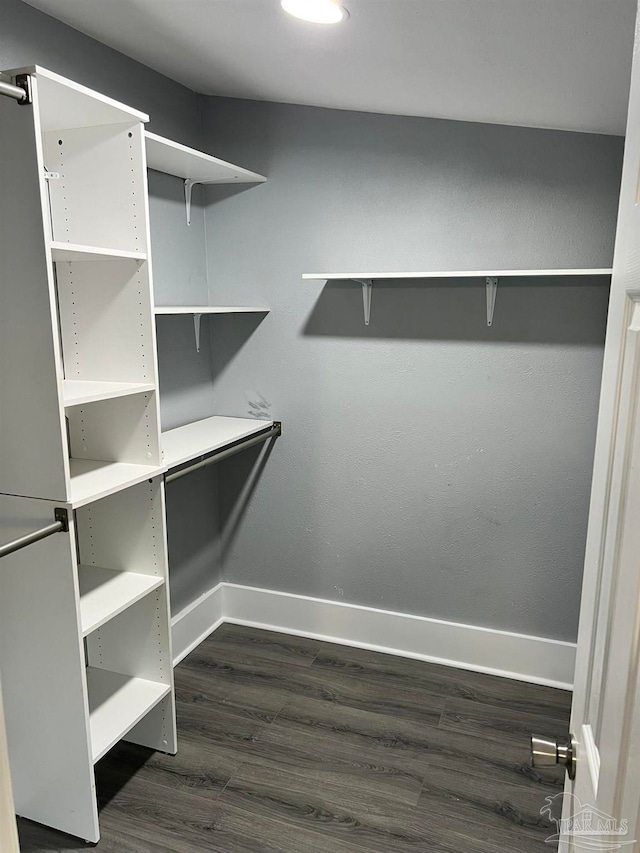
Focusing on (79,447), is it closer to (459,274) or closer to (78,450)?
(78,450)

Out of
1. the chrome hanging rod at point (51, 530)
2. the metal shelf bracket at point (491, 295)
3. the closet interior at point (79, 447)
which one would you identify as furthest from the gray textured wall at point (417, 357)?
the chrome hanging rod at point (51, 530)

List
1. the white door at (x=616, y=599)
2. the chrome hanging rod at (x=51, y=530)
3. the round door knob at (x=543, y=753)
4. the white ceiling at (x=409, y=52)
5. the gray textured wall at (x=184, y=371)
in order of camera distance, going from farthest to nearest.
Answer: the gray textured wall at (x=184, y=371), the chrome hanging rod at (x=51, y=530), the white ceiling at (x=409, y=52), the round door knob at (x=543, y=753), the white door at (x=616, y=599)

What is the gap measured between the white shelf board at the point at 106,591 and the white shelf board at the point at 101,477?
33cm

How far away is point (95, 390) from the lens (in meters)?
1.77

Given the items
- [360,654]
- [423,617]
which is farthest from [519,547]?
[360,654]

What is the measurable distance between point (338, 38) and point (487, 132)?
872mm

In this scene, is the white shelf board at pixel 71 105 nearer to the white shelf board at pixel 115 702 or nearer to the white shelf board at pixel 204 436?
the white shelf board at pixel 204 436

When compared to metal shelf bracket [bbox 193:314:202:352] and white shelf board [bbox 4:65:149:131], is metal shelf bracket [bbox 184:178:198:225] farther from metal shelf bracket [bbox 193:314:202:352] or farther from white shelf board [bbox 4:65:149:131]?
white shelf board [bbox 4:65:149:131]

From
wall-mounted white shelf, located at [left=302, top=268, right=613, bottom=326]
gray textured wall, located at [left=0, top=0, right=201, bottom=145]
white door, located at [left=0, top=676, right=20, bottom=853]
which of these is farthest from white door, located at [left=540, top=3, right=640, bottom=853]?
gray textured wall, located at [left=0, top=0, right=201, bottom=145]

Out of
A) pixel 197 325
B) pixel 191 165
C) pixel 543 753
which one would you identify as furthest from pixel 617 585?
pixel 197 325

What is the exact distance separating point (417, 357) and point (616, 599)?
1.89 meters

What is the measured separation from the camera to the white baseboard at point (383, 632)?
2590 mm

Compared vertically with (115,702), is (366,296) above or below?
above

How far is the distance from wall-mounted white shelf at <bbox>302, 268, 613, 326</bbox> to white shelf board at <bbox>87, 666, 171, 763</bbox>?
155 centimetres
